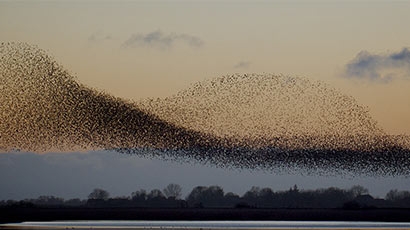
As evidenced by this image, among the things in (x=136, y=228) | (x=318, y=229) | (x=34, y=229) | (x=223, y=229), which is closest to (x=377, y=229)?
(x=318, y=229)

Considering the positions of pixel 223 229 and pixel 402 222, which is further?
pixel 402 222

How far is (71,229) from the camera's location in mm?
53281

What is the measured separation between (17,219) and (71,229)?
1773 centimetres

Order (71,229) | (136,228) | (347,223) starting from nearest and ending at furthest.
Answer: (71,229) → (136,228) → (347,223)

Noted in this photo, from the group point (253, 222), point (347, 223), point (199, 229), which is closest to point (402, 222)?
point (347, 223)

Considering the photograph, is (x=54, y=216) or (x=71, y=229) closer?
(x=71, y=229)

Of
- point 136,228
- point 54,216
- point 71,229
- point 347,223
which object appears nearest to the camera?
point 71,229

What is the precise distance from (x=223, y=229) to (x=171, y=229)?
12.8 ft

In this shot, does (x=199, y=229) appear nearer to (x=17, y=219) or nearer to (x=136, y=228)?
(x=136, y=228)

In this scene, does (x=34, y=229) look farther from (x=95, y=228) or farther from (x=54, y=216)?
(x=54, y=216)

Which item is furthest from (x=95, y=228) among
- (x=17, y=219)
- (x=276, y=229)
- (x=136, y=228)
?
(x=17, y=219)

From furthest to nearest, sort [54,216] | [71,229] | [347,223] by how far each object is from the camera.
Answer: [54,216] → [347,223] → [71,229]

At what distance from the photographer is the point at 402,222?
70.4m

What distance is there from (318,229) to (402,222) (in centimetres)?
1656
